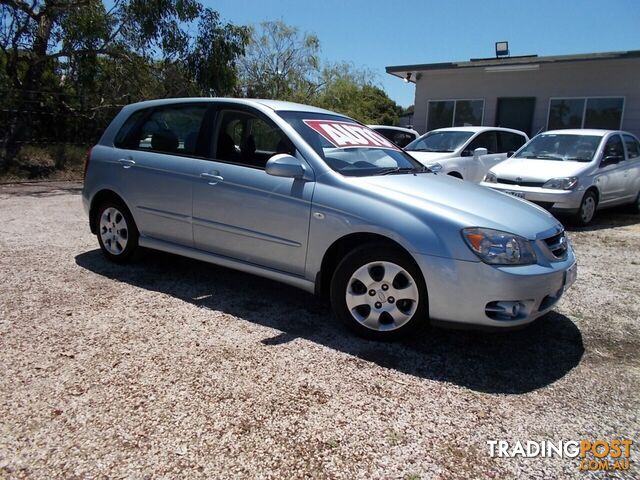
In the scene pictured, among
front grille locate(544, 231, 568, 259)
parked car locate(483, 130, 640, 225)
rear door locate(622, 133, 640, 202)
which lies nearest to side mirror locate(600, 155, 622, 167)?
parked car locate(483, 130, 640, 225)

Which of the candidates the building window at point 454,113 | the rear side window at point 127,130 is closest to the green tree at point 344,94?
the building window at point 454,113

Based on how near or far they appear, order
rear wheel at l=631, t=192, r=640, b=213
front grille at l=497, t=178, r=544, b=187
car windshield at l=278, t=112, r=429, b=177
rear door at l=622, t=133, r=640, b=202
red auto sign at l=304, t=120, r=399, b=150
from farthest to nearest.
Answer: rear wheel at l=631, t=192, r=640, b=213 < rear door at l=622, t=133, r=640, b=202 < front grille at l=497, t=178, r=544, b=187 < red auto sign at l=304, t=120, r=399, b=150 < car windshield at l=278, t=112, r=429, b=177

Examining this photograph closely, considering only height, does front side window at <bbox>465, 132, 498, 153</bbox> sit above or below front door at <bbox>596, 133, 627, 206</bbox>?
above

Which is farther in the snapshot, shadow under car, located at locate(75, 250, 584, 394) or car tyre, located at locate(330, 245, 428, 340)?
car tyre, located at locate(330, 245, 428, 340)

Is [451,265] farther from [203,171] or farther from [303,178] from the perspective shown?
[203,171]

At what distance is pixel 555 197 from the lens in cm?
738

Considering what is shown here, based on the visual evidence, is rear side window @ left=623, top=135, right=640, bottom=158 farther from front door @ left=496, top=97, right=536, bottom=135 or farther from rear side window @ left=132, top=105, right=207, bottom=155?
rear side window @ left=132, top=105, right=207, bottom=155

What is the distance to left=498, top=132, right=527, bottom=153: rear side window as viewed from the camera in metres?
10.6

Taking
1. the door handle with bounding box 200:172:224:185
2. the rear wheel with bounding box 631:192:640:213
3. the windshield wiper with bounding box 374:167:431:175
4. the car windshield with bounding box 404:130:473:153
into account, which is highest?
the car windshield with bounding box 404:130:473:153

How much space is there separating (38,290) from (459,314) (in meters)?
3.42

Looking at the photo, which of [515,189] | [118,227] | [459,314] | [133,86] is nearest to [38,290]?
[118,227]

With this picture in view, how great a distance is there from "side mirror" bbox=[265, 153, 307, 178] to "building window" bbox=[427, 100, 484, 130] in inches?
517

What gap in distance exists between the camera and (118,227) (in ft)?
16.0

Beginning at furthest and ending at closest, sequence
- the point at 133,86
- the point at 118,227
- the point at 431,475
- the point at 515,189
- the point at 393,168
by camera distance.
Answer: the point at 133,86 → the point at 515,189 → the point at 118,227 → the point at 393,168 → the point at 431,475
